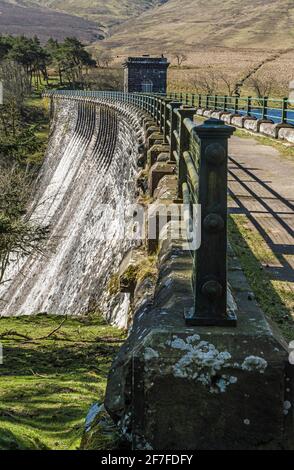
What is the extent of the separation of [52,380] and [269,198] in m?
3.63

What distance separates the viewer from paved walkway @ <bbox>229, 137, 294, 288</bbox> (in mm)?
6157

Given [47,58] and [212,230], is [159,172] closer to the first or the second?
[212,230]

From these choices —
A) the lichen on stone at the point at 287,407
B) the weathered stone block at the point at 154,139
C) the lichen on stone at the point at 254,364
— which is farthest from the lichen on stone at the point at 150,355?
the weathered stone block at the point at 154,139

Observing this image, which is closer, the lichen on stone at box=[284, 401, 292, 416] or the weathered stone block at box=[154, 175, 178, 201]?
the lichen on stone at box=[284, 401, 292, 416]

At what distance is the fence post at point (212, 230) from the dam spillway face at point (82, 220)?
8659 millimetres

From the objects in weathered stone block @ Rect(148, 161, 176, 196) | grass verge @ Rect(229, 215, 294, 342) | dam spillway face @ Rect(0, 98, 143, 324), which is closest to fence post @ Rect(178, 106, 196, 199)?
grass verge @ Rect(229, 215, 294, 342)

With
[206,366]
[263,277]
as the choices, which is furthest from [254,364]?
[263,277]

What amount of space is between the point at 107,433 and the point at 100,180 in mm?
29323

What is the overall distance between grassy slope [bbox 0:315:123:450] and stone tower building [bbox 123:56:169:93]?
5205 centimetres

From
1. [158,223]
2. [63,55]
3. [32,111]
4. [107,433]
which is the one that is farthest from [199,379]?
[63,55]

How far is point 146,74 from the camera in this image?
63.9 m

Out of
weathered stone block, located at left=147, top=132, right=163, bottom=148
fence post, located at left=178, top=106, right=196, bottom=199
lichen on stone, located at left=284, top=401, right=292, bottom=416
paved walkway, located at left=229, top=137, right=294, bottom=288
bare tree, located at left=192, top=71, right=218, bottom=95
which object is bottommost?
bare tree, located at left=192, top=71, right=218, bottom=95

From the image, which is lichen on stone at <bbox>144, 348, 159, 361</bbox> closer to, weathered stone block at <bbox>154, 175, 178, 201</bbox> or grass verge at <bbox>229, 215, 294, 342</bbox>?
grass verge at <bbox>229, 215, 294, 342</bbox>

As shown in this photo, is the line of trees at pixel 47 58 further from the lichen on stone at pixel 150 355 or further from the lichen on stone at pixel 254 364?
the lichen on stone at pixel 254 364
